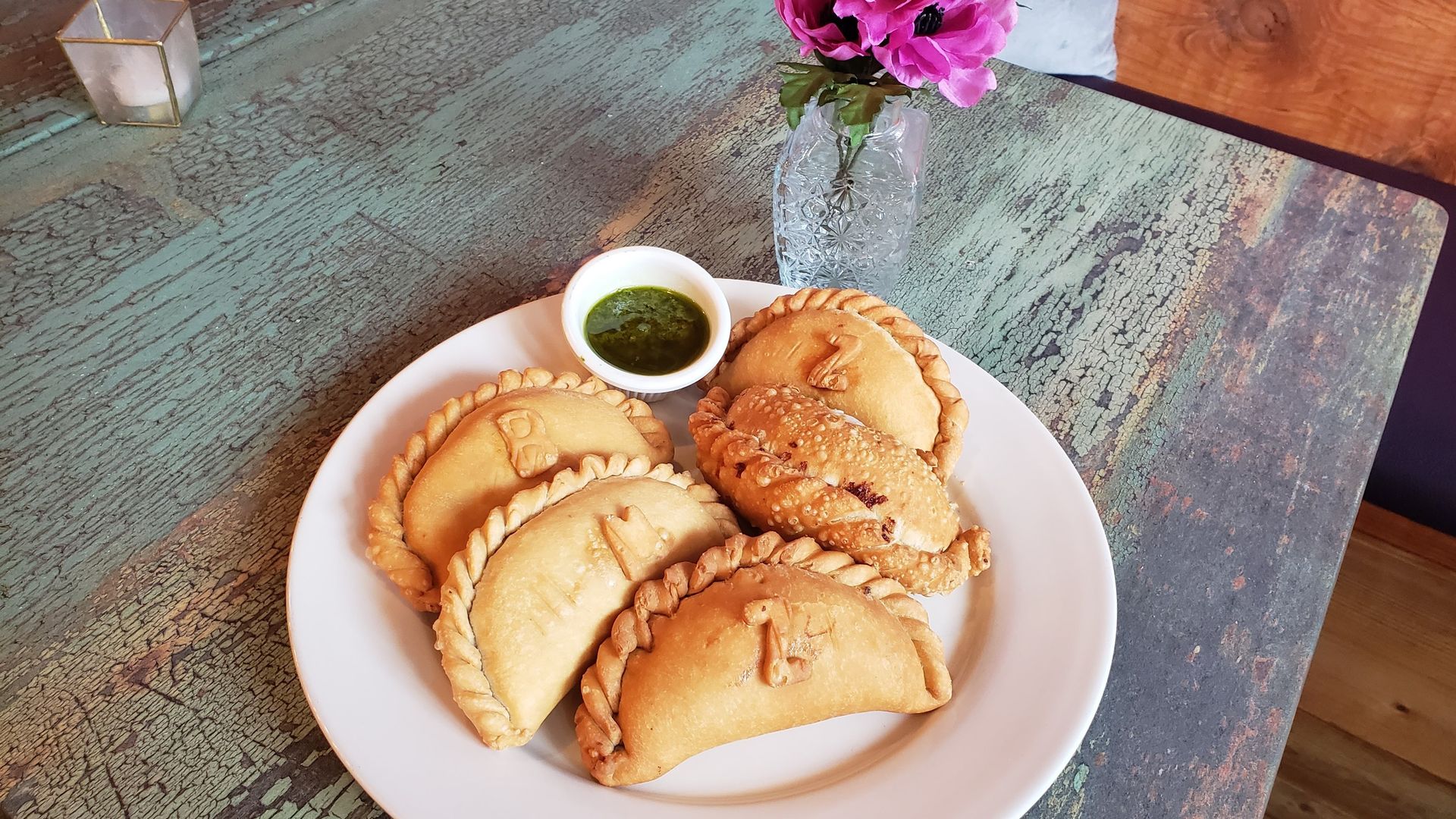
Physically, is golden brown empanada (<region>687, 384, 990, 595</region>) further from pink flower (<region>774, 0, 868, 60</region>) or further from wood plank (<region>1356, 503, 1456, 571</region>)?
wood plank (<region>1356, 503, 1456, 571</region>)

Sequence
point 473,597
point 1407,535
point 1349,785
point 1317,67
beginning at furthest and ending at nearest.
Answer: point 1317,67
point 1407,535
point 1349,785
point 473,597

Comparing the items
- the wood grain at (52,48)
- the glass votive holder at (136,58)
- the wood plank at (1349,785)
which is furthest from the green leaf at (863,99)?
the wood plank at (1349,785)

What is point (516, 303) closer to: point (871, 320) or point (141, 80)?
point (871, 320)

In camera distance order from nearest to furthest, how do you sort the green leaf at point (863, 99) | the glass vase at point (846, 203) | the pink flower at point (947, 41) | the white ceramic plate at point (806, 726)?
the white ceramic plate at point (806, 726) → the pink flower at point (947, 41) → the green leaf at point (863, 99) → the glass vase at point (846, 203)

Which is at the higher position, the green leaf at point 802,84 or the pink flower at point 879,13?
the pink flower at point 879,13

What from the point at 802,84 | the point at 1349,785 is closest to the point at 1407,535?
the point at 1349,785

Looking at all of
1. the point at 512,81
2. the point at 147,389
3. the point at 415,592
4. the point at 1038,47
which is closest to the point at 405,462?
the point at 415,592

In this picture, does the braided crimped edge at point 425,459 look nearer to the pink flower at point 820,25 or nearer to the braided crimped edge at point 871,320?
the braided crimped edge at point 871,320

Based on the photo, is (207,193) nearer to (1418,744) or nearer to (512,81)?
(512,81)
